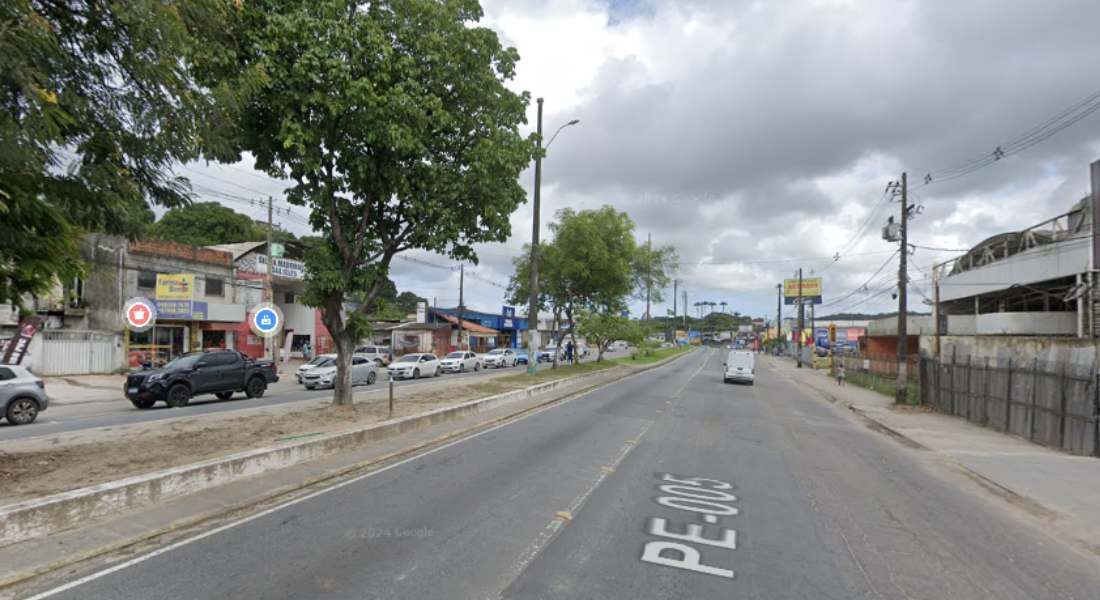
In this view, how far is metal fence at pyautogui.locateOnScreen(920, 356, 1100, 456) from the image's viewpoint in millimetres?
11016

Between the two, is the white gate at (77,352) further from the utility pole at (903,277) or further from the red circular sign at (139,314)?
the utility pole at (903,277)

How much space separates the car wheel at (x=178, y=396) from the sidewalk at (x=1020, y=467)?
19.3 m

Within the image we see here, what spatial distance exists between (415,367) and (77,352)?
1495 cm

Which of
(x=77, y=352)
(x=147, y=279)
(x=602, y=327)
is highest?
(x=147, y=279)

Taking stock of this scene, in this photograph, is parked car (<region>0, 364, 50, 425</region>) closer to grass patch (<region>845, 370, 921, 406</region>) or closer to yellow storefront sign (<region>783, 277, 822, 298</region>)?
grass patch (<region>845, 370, 921, 406</region>)

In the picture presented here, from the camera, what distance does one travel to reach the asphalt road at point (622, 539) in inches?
182

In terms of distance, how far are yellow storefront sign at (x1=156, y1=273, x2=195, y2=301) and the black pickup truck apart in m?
11.6

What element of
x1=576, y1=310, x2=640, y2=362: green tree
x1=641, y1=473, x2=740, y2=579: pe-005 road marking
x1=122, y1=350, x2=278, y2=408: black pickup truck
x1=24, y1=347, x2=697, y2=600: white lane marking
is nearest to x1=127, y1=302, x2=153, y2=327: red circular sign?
x1=122, y1=350, x2=278, y2=408: black pickup truck

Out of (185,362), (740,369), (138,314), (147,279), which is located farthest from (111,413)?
(740,369)

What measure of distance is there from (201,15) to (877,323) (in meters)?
42.7

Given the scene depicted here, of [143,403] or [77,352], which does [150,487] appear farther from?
[77,352]

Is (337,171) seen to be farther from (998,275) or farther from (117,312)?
(998,275)

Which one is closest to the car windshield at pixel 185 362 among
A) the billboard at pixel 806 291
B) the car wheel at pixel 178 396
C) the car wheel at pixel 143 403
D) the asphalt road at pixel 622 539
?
the car wheel at pixel 178 396

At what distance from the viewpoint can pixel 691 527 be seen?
20.3ft
